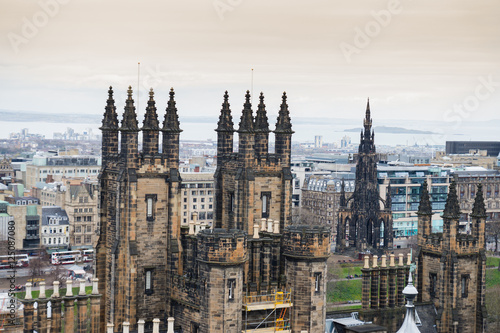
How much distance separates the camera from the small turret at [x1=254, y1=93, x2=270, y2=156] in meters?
68.1

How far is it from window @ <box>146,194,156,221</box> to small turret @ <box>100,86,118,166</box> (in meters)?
4.83

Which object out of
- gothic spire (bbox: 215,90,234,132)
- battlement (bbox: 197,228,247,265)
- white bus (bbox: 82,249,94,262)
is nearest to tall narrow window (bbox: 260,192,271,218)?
gothic spire (bbox: 215,90,234,132)

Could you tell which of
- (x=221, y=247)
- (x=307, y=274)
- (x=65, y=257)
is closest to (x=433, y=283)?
(x=307, y=274)

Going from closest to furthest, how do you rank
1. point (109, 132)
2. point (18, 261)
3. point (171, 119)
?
point (171, 119), point (109, 132), point (18, 261)

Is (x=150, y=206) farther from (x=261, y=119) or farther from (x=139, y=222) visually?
(x=261, y=119)

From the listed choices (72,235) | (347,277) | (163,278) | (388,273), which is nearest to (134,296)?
(163,278)

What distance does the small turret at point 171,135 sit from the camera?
2530 inches

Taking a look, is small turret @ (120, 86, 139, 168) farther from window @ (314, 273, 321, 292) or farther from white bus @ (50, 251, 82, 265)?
white bus @ (50, 251, 82, 265)

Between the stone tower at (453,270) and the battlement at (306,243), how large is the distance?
17386 mm

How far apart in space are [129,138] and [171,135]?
11.1ft

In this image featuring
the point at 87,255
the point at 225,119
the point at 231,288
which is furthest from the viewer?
the point at 87,255

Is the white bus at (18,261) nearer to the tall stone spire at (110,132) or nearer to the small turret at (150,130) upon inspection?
the tall stone spire at (110,132)

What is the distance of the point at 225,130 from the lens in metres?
69.2

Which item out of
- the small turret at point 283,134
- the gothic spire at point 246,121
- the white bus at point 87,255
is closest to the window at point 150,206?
the gothic spire at point 246,121
